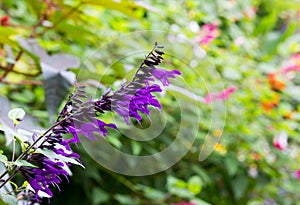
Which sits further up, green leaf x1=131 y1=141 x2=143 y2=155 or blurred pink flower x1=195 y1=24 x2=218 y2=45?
blurred pink flower x1=195 y1=24 x2=218 y2=45

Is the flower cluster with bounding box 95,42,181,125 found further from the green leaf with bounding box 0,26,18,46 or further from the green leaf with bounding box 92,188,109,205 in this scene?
the green leaf with bounding box 92,188,109,205

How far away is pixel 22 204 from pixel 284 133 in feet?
5.36

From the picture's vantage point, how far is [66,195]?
5.54ft

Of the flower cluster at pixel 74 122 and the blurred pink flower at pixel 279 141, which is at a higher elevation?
the blurred pink flower at pixel 279 141

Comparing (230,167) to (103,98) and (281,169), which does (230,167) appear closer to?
(281,169)

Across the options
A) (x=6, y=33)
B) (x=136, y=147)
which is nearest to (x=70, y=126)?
(x=6, y=33)

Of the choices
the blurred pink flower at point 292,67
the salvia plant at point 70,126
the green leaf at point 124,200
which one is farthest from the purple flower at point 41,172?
the blurred pink flower at point 292,67

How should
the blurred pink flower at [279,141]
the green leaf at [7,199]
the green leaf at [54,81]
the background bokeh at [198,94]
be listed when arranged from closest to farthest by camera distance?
the green leaf at [7,199]
the green leaf at [54,81]
the background bokeh at [198,94]
the blurred pink flower at [279,141]

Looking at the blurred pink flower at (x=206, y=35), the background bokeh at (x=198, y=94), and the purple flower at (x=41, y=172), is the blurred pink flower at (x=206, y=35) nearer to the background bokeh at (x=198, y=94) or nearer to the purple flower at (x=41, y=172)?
the background bokeh at (x=198, y=94)

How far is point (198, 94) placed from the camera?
5.75ft

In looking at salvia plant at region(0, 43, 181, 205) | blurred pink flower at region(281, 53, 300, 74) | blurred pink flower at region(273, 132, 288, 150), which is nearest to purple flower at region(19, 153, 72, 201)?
salvia plant at region(0, 43, 181, 205)

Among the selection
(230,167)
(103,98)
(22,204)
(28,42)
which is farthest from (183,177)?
(103,98)

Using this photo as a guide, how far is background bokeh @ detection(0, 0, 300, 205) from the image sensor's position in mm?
1494

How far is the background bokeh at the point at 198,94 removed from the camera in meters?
1.49
